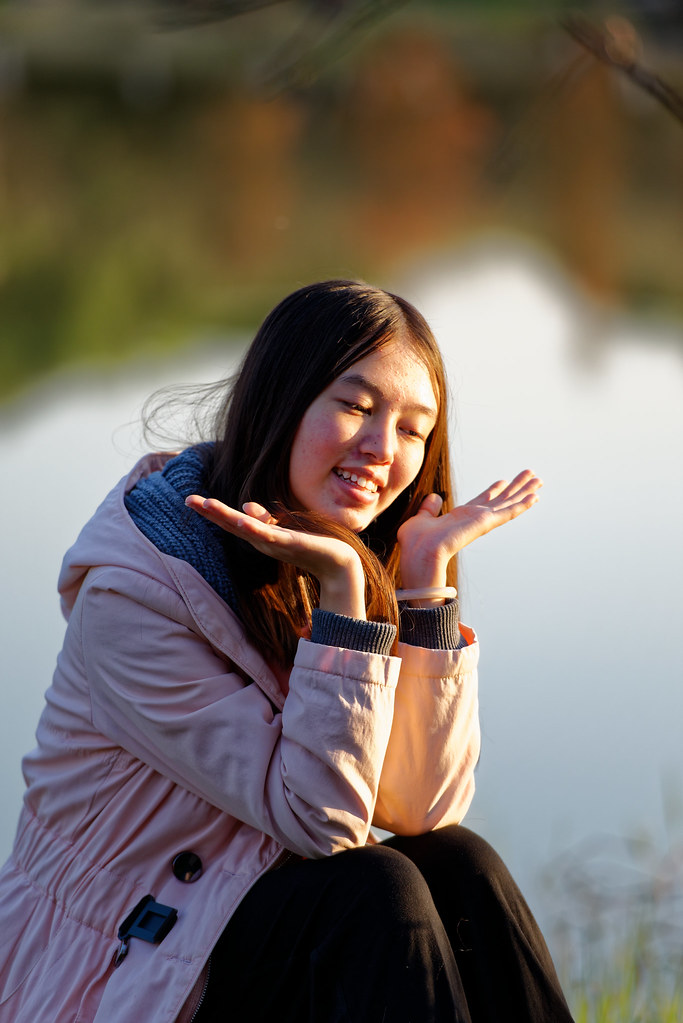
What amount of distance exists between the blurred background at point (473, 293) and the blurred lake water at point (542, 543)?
13 millimetres

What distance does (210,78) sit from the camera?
813 cm

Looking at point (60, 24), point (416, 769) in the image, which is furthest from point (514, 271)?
point (416, 769)

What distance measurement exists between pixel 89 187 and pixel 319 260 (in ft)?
5.62

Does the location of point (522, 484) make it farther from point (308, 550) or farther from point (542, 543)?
point (542, 543)

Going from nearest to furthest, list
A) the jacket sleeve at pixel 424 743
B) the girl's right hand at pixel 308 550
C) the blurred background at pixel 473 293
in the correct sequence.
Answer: the girl's right hand at pixel 308 550, the jacket sleeve at pixel 424 743, the blurred background at pixel 473 293

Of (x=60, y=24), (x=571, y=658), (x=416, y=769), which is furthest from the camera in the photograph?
(x=60, y=24)

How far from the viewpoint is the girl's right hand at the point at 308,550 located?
1611mm

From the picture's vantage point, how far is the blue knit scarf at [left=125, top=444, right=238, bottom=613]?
5.73 ft

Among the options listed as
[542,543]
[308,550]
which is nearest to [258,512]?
[308,550]

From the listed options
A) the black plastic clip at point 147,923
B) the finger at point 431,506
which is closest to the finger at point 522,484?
the finger at point 431,506

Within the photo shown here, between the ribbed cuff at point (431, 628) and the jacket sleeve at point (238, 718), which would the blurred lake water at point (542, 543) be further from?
the jacket sleeve at point (238, 718)

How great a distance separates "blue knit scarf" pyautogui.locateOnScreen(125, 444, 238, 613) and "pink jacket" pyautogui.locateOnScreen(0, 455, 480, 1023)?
3 centimetres

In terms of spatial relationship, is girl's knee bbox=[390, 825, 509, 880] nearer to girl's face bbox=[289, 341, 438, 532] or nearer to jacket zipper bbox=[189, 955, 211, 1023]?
jacket zipper bbox=[189, 955, 211, 1023]

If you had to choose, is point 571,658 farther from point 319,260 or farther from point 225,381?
point 319,260
